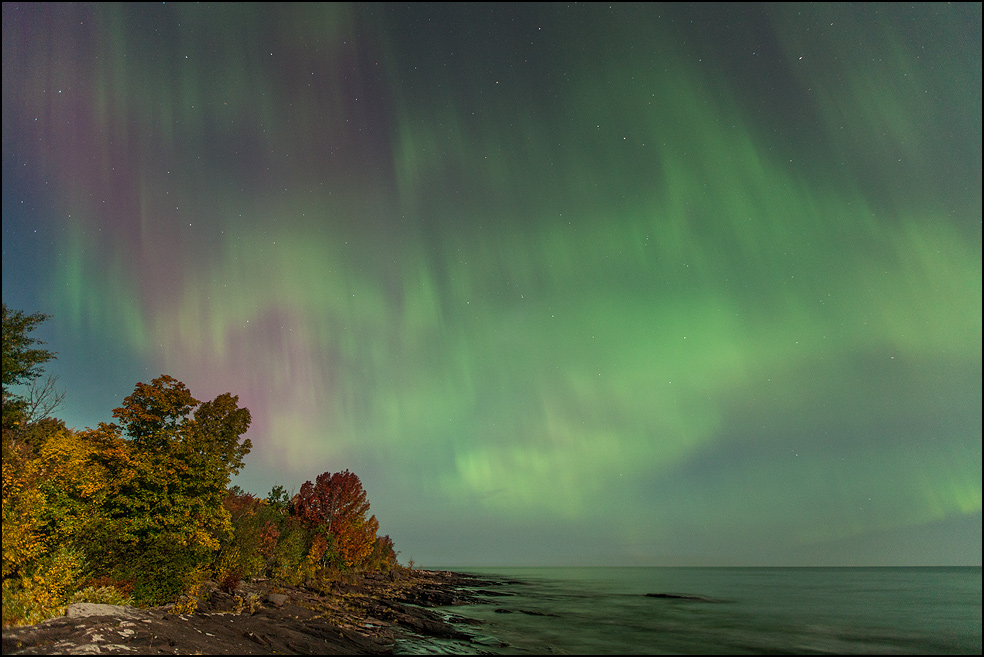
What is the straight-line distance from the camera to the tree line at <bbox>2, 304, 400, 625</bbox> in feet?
60.0

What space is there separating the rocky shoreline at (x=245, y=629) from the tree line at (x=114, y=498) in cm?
153

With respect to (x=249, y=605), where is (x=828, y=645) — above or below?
below

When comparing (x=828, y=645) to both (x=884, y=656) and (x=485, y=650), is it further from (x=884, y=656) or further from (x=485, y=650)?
(x=485, y=650)

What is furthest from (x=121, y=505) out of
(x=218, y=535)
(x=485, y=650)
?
(x=485, y=650)

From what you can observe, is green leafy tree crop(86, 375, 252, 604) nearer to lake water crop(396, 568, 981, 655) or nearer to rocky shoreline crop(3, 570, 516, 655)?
rocky shoreline crop(3, 570, 516, 655)

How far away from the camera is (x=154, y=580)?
1071 inches

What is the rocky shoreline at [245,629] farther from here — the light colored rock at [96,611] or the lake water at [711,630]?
the lake water at [711,630]

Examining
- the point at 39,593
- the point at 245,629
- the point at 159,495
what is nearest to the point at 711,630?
the point at 245,629

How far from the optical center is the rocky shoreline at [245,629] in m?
16.9

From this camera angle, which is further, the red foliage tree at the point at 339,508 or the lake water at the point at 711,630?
the red foliage tree at the point at 339,508

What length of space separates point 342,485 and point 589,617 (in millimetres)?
40935

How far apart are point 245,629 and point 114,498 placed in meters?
10.5

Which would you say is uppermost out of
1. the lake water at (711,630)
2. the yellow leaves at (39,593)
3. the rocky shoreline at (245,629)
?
the yellow leaves at (39,593)

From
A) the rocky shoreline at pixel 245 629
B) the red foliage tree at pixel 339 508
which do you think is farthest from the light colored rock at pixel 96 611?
the red foliage tree at pixel 339 508
